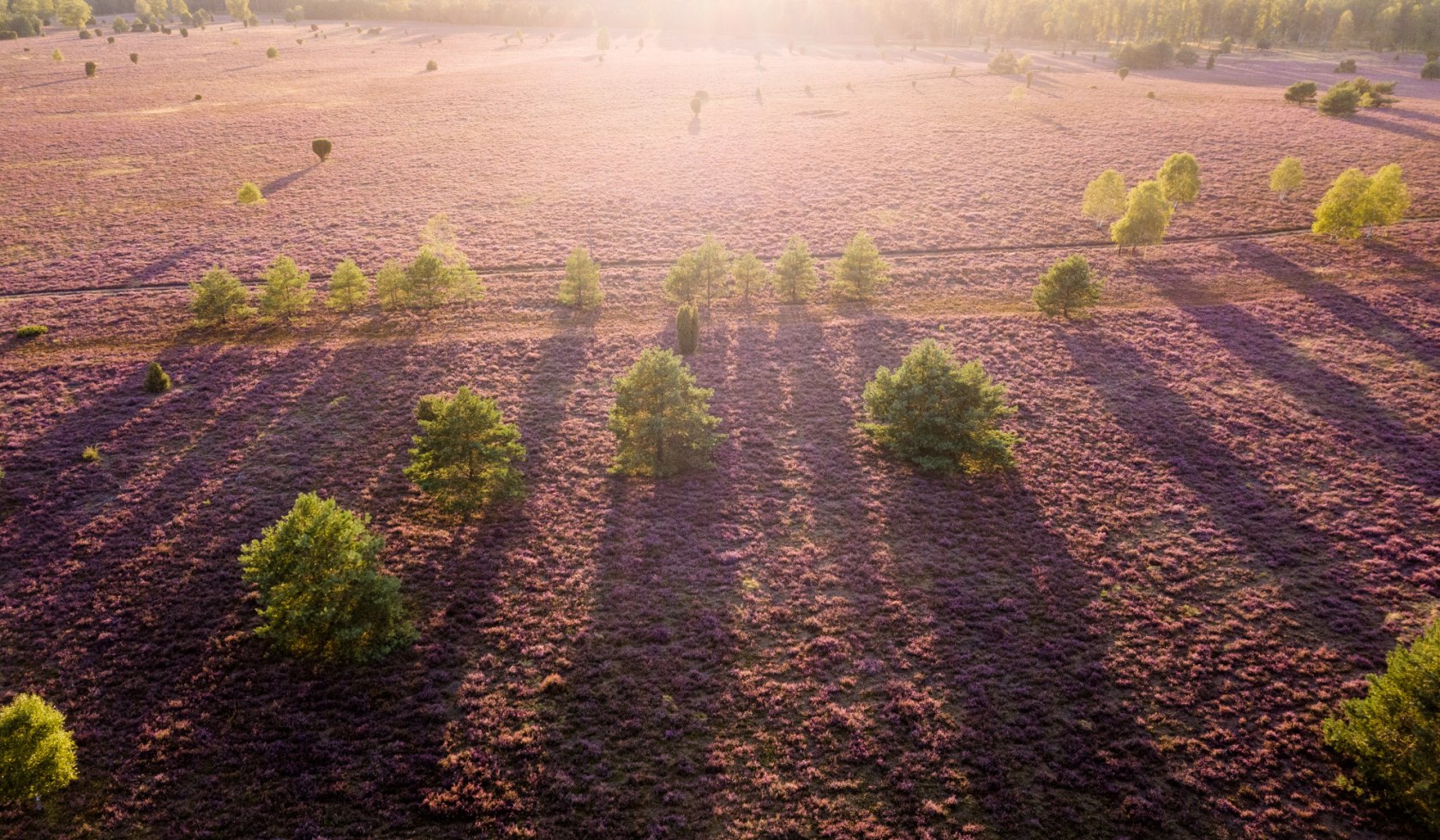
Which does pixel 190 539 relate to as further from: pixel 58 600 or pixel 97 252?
pixel 97 252

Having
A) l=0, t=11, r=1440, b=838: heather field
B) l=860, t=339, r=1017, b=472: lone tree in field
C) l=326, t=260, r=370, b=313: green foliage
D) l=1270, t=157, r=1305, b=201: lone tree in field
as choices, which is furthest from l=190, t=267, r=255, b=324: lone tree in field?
l=1270, t=157, r=1305, b=201: lone tree in field

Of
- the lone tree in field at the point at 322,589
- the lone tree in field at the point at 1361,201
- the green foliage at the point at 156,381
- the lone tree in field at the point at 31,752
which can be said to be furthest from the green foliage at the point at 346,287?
the lone tree in field at the point at 1361,201

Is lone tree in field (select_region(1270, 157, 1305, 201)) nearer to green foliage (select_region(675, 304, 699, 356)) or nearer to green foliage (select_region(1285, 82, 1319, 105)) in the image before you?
green foliage (select_region(1285, 82, 1319, 105))

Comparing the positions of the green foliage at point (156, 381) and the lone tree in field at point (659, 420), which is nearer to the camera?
the lone tree in field at point (659, 420)

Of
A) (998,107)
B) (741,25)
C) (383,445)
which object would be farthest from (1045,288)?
(741,25)

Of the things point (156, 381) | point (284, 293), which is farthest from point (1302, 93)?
point (156, 381)

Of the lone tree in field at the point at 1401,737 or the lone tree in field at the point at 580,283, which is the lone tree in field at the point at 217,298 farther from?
the lone tree in field at the point at 1401,737
